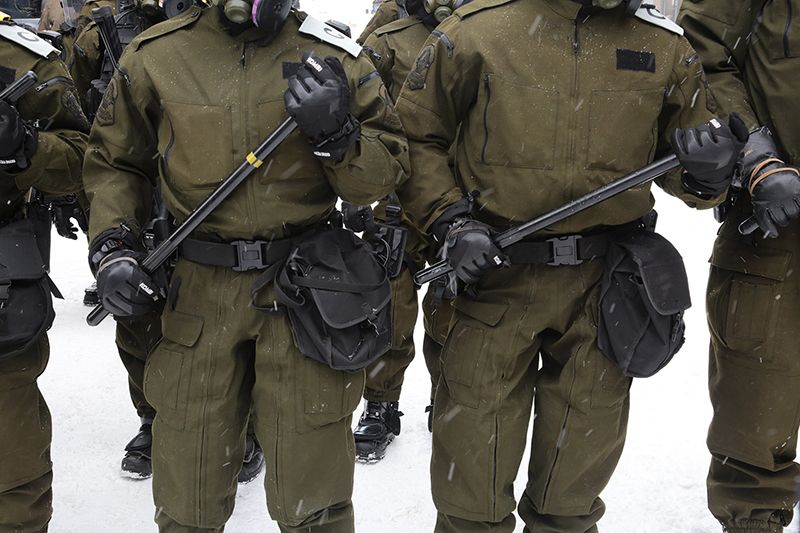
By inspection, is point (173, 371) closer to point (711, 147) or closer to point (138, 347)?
point (138, 347)

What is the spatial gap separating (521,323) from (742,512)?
123cm

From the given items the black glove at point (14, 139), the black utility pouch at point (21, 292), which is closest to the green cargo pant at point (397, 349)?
the black utility pouch at point (21, 292)

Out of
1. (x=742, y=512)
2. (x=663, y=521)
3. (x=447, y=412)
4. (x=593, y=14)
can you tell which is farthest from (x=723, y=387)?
(x=593, y=14)

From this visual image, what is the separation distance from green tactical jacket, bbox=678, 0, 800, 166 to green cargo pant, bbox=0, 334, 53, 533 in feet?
8.67

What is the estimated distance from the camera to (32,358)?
2.40 meters

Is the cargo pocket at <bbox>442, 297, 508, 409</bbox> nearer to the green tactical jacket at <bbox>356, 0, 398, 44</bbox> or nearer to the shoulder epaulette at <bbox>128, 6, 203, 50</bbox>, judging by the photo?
the shoulder epaulette at <bbox>128, 6, 203, 50</bbox>

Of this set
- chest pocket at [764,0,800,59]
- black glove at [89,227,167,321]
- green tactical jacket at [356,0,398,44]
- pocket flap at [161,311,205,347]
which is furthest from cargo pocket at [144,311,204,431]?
green tactical jacket at [356,0,398,44]

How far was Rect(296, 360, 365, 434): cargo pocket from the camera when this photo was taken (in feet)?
7.09

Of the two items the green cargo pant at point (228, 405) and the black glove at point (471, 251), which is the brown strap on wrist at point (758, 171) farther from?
the green cargo pant at point (228, 405)

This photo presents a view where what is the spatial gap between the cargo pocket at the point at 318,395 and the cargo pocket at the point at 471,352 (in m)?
0.38

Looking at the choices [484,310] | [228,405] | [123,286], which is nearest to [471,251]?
[484,310]

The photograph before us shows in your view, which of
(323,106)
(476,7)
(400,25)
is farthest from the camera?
(400,25)

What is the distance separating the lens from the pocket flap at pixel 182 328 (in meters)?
2.18

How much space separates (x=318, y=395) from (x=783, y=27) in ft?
6.68
